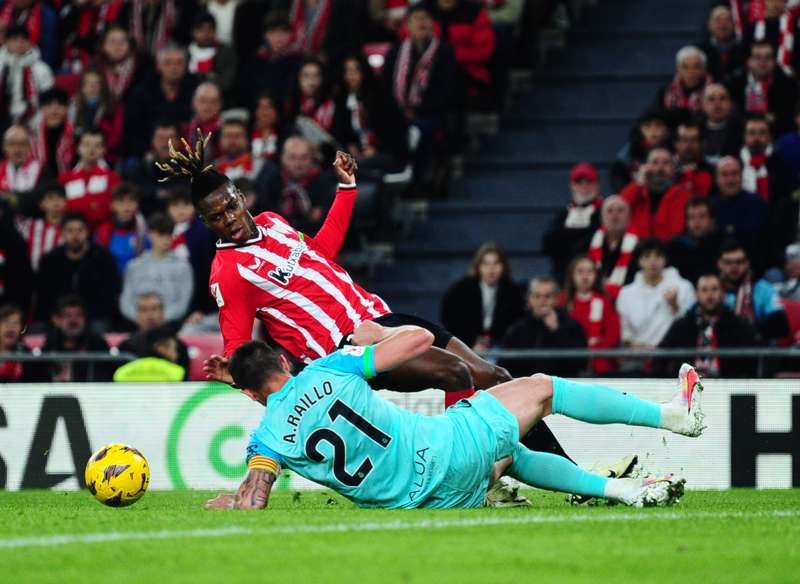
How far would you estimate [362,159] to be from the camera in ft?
54.9

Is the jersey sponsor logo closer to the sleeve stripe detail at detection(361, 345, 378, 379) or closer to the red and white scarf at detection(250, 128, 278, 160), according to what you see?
the sleeve stripe detail at detection(361, 345, 378, 379)

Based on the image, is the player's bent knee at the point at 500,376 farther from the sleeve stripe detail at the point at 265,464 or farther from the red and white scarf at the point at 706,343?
the red and white scarf at the point at 706,343

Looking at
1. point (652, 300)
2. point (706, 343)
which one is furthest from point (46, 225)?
point (706, 343)

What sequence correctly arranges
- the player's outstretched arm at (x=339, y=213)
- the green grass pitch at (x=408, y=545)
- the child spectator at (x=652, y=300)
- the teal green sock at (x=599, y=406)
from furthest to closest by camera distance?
1. the child spectator at (x=652, y=300)
2. the player's outstretched arm at (x=339, y=213)
3. the teal green sock at (x=599, y=406)
4. the green grass pitch at (x=408, y=545)

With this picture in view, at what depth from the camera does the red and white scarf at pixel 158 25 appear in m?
19.5

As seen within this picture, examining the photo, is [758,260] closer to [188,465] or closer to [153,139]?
[188,465]

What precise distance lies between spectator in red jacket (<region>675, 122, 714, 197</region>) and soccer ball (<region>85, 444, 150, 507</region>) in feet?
23.0

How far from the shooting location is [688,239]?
14.6 meters

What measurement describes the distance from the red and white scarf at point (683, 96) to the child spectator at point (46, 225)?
19.4 feet

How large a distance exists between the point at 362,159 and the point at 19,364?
425 cm

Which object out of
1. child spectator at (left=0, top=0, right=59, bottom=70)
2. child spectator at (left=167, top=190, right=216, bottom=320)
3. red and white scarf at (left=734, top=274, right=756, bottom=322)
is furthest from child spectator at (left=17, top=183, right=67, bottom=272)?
red and white scarf at (left=734, top=274, right=756, bottom=322)

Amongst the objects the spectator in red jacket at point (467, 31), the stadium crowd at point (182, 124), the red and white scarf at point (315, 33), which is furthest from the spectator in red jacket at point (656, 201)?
the red and white scarf at point (315, 33)

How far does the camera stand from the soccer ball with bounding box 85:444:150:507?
31.4ft

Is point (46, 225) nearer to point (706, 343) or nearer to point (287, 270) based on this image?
point (706, 343)
